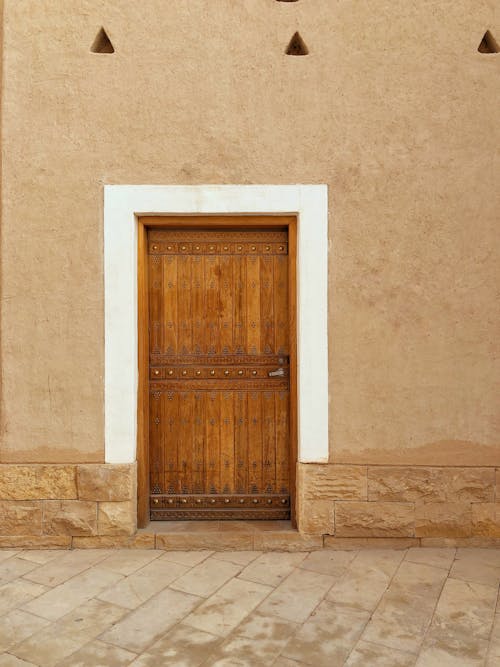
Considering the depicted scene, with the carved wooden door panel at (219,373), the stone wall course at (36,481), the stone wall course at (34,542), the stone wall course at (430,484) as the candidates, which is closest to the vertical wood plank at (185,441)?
the carved wooden door panel at (219,373)

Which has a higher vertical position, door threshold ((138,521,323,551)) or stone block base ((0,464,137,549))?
stone block base ((0,464,137,549))

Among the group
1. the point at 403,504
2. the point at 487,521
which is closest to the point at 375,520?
the point at 403,504

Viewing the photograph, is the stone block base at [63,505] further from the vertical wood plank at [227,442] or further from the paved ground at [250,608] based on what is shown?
the vertical wood plank at [227,442]

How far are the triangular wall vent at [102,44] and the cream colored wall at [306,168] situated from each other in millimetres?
44

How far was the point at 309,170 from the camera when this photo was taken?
3.48 metres

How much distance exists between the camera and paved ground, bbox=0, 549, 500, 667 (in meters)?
2.28

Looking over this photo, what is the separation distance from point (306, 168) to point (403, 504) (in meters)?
2.32

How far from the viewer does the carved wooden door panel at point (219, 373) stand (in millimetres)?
3691

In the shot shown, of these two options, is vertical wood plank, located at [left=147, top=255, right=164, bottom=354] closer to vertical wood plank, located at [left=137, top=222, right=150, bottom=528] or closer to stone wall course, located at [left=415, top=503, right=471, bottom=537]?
vertical wood plank, located at [left=137, top=222, right=150, bottom=528]

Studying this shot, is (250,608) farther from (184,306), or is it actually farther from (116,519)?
(184,306)

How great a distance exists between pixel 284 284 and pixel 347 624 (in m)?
2.12

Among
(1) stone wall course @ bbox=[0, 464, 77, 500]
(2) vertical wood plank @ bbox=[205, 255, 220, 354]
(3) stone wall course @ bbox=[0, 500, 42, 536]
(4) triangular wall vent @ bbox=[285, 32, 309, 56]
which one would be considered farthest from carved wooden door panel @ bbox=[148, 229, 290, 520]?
(4) triangular wall vent @ bbox=[285, 32, 309, 56]

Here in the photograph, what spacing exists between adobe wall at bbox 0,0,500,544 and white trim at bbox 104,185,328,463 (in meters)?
0.07

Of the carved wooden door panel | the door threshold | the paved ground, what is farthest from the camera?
the carved wooden door panel
